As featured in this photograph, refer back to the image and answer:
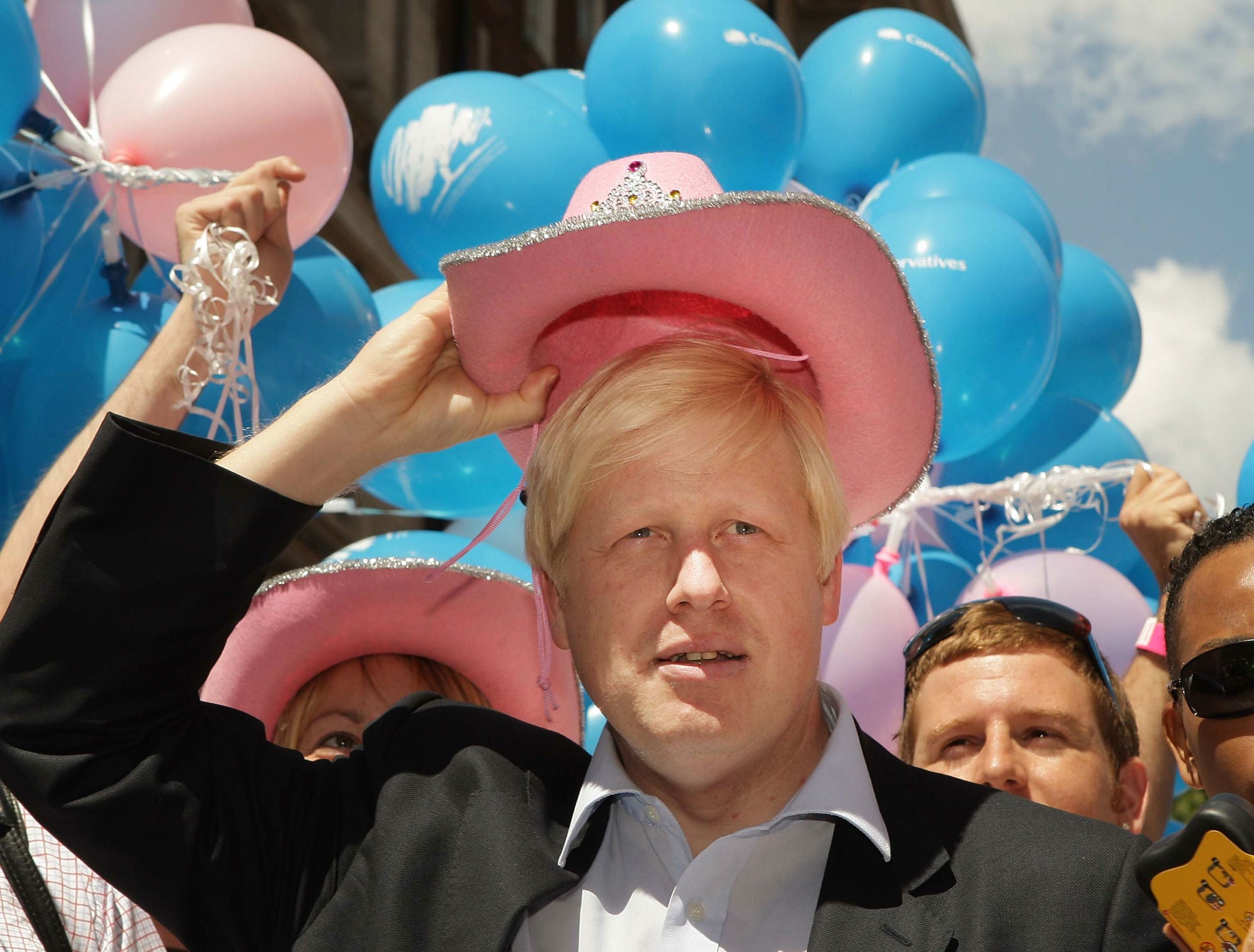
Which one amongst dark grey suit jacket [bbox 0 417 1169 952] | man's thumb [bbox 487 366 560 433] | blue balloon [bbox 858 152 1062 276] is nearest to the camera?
dark grey suit jacket [bbox 0 417 1169 952]

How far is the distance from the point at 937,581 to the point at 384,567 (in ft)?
8.51

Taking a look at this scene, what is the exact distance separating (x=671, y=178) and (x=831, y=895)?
0.92 m

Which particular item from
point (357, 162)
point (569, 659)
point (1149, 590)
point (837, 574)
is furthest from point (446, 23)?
point (837, 574)

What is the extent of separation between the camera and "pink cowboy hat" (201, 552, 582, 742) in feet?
8.16

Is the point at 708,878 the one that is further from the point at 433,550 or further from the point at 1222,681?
the point at 433,550

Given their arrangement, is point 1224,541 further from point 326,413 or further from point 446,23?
point 446,23

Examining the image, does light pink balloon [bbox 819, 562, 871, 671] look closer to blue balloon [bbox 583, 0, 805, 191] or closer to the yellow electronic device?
blue balloon [bbox 583, 0, 805, 191]

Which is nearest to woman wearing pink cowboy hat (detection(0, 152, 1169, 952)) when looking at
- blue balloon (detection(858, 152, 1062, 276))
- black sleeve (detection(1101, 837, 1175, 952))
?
black sleeve (detection(1101, 837, 1175, 952))

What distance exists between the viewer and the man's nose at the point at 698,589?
152cm

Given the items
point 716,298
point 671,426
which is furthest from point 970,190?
point 671,426

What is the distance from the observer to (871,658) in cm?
373

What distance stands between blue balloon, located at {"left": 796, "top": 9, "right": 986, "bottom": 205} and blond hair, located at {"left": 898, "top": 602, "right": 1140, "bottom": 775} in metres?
2.57

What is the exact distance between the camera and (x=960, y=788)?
1.61 meters

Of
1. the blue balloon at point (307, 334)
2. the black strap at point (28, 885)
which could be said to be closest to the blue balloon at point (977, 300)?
the blue balloon at point (307, 334)
